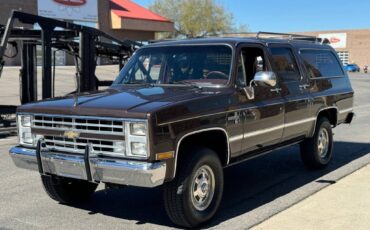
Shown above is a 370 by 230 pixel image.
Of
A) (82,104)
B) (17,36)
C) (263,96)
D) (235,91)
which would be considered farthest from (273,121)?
(17,36)

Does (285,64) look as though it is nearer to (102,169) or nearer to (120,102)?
(120,102)

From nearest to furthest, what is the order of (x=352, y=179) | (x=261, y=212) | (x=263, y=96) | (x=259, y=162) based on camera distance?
(x=261, y=212)
(x=263, y=96)
(x=352, y=179)
(x=259, y=162)

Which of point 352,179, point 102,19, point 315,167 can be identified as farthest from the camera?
point 102,19

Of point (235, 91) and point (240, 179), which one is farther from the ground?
point (235, 91)

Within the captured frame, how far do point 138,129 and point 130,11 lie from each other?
3948cm

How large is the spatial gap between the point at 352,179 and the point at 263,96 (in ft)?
6.60

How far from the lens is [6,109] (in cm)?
1253

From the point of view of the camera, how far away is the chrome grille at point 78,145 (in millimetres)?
4863

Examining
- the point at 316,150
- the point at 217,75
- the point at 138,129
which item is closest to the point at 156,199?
the point at 217,75

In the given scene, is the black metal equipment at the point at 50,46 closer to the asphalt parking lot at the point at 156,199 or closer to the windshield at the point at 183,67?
the asphalt parking lot at the point at 156,199

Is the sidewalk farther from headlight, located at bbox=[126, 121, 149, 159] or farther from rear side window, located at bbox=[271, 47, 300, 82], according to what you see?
rear side window, located at bbox=[271, 47, 300, 82]

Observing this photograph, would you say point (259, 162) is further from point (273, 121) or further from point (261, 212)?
point (261, 212)

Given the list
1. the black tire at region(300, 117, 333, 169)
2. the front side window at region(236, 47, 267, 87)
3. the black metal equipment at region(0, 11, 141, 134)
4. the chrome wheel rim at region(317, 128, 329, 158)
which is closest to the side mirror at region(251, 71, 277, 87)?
the front side window at region(236, 47, 267, 87)

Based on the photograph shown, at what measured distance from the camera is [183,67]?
6211 millimetres
